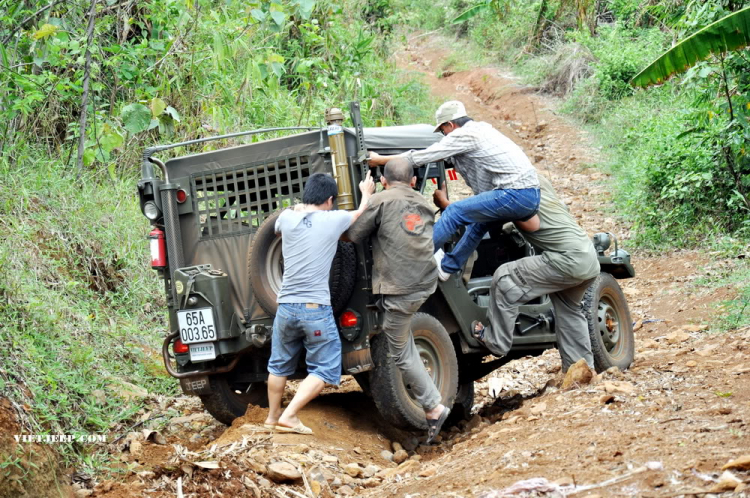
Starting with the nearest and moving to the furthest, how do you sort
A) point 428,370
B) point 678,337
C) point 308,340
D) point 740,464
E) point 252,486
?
1. point 740,464
2. point 252,486
3. point 308,340
4. point 428,370
5. point 678,337

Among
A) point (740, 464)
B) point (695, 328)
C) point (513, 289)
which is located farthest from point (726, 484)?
point (695, 328)

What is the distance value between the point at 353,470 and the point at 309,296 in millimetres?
1052

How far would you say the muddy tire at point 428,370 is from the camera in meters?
5.54

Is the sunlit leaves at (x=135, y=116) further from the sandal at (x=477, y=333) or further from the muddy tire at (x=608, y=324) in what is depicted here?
the muddy tire at (x=608, y=324)

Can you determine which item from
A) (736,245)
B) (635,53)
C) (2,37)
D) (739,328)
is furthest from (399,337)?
(635,53)

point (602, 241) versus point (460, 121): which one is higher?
point (460, 121)

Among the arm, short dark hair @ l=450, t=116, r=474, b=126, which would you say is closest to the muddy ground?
the arm

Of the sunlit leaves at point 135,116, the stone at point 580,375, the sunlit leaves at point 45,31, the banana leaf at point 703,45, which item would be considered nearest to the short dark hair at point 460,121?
the stone at point 580,375

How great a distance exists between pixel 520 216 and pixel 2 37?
5659mm

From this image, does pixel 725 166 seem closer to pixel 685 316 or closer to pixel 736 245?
pixel 736 245

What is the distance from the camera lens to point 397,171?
18.4 ft

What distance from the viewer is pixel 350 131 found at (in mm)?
5547

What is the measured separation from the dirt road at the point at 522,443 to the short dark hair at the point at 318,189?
4.78 feet

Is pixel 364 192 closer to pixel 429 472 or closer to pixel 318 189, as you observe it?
pixel 318 189
